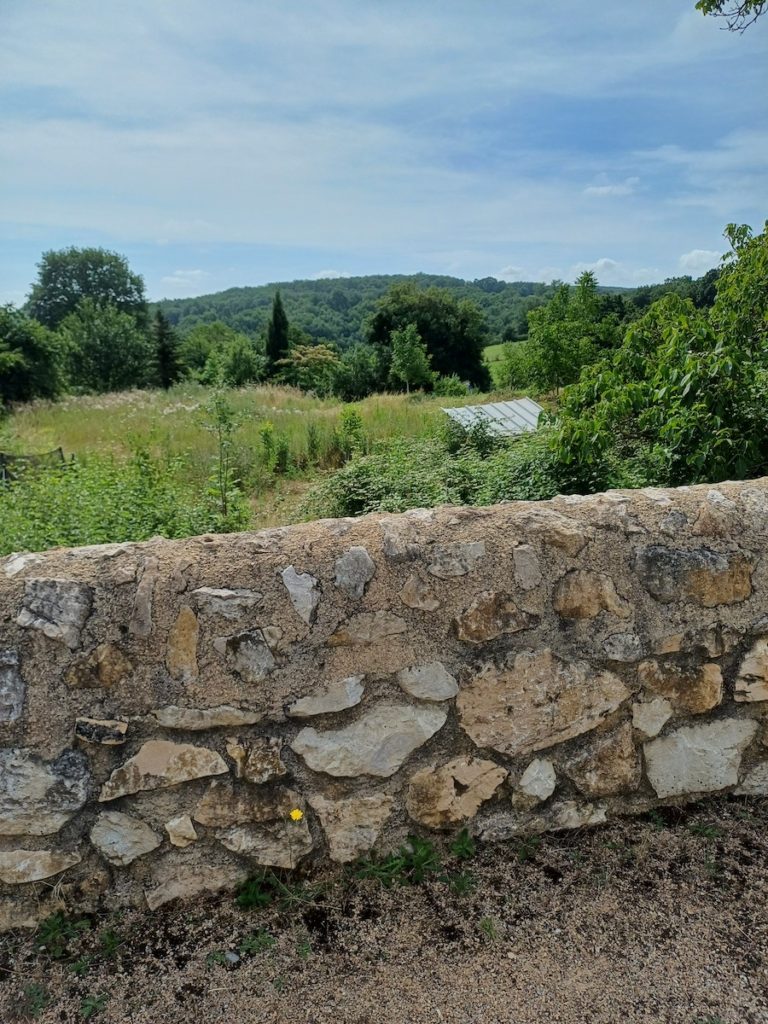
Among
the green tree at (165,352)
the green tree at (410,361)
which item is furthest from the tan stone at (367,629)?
the green tree at (165,352)

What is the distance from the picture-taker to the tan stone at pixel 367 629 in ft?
5.21

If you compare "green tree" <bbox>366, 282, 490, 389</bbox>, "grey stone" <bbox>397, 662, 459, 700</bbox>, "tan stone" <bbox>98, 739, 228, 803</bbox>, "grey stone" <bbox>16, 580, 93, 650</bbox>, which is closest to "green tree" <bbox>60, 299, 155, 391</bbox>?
"green tree" <bbox>366, 282, 490, 389</bbox>

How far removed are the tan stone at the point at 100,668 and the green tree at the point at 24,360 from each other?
1905cm

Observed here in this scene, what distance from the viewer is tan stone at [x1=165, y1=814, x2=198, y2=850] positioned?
1576mm

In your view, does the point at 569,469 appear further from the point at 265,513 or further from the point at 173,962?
the point at 173,962

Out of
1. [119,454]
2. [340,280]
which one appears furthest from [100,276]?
[119,454]

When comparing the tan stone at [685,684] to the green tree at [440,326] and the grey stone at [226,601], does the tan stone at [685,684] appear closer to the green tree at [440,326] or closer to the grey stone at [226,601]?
the grey stone at [226,601]

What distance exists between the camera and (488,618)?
165cm

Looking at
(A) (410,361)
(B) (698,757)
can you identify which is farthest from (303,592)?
(A) (410,361)

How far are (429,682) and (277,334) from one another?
1429 inches

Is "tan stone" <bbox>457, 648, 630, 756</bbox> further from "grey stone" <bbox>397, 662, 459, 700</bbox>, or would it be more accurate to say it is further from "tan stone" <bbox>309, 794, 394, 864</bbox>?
"tan stone" <bbox>309, 794, 394, 864</bbox>

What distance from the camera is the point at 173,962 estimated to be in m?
1.48

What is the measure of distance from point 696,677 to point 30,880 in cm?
179

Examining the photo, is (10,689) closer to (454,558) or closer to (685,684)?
(454,558)
